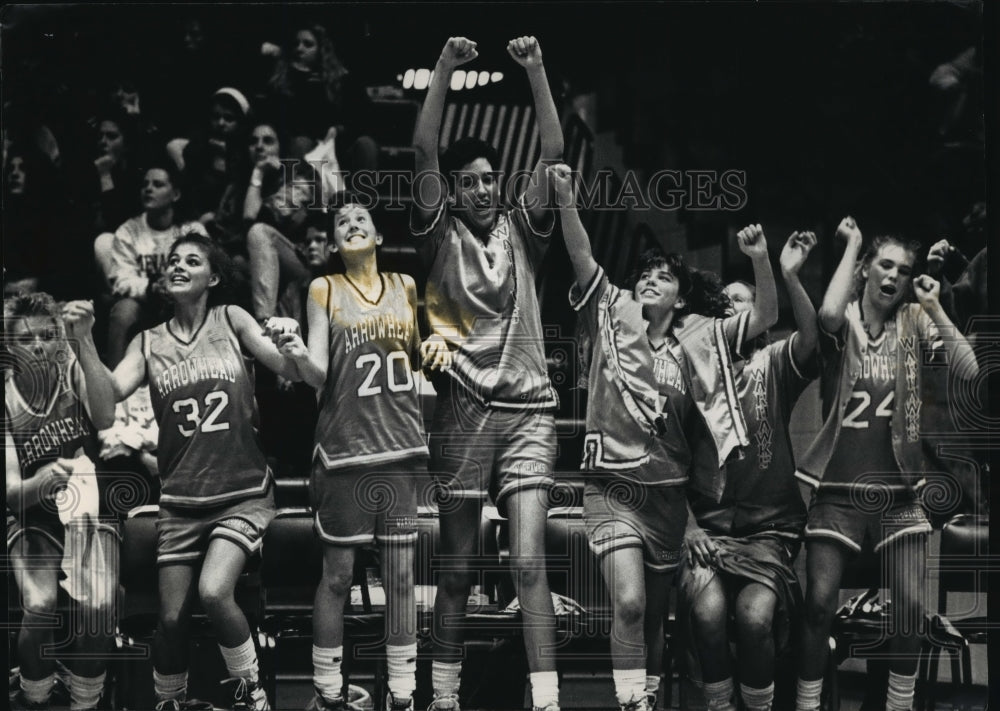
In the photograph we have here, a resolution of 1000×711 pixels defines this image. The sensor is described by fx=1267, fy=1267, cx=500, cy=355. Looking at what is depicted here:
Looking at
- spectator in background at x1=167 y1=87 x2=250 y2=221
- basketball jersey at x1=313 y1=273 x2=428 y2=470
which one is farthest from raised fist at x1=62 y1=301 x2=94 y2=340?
basketball jersey at x1=313 y1=273 x2=428 y2=470

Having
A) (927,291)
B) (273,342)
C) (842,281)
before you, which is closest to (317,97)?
(273,342)

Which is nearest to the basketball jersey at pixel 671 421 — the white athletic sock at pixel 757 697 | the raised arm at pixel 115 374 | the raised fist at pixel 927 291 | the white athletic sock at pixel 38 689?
the white athletic sock at pixel 757 697

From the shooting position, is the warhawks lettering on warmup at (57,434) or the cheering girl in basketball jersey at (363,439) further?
the warhawks lettering on warmup at (57,434)

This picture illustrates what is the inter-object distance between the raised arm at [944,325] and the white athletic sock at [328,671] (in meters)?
2.26

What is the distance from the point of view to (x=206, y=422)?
4176 millimetres

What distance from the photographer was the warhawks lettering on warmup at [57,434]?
4.23 metres

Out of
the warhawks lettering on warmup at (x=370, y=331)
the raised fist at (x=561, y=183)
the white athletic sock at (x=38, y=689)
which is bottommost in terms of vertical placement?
the white athletic sock at (x=38, y=689)

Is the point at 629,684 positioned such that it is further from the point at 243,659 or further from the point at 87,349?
the point at 87,349

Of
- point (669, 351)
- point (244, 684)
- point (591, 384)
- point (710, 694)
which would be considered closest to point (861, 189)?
point (669, 351)

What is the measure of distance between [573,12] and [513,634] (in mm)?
2064

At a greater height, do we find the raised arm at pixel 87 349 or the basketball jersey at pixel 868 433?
the raised arm at pixel 87 349

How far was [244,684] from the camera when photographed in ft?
13.6

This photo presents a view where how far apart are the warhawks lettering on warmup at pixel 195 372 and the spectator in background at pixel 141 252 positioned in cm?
17

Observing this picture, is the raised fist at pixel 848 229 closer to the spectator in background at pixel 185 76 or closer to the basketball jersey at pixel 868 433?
the basketball jersey at pixel 868 433
